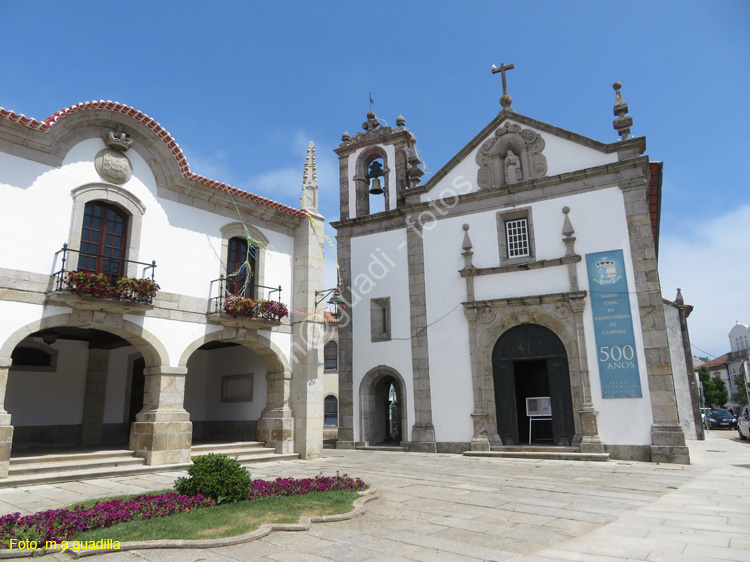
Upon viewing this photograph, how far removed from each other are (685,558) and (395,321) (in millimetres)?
14208

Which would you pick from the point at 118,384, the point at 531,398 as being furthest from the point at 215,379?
the point at 531,398

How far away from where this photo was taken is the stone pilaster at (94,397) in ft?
49.2

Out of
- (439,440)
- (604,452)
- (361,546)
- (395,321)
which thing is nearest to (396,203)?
(395,321)

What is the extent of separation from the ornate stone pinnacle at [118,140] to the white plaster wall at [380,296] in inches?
384

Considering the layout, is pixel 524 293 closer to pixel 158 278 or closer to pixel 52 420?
pixel 158 278

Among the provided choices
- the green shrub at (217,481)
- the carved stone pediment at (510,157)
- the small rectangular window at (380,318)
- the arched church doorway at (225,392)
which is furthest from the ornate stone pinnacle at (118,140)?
the carved stone pediment at (510,157)

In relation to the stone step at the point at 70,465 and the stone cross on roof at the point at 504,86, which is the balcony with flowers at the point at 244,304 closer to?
the stone step at the point at 70,465

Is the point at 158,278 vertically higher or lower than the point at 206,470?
higher

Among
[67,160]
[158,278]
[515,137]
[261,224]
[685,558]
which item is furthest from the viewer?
[515,137]

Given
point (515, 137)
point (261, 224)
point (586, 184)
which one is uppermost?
point (515, 137)

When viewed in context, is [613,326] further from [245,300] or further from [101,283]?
[101,283]

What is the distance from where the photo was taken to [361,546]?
5.71 m

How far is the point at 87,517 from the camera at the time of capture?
626 cm

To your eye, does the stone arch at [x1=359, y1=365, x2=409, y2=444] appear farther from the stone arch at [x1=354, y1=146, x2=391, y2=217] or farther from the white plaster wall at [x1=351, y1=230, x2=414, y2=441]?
the stone arch at [x1=354, y1=146, x2=391, y2=217]
